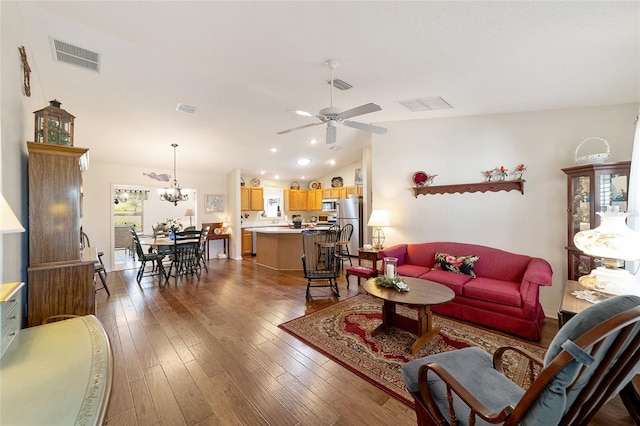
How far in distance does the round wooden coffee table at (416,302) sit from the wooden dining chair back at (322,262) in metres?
1.22

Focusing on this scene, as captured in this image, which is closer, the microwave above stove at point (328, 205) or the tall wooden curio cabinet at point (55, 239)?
the tall wooden curio cabinet at point (55, 239)

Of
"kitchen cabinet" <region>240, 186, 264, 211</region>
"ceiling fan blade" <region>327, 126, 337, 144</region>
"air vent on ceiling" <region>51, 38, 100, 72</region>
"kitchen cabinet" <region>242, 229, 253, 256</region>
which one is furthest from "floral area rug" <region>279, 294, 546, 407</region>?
"kitchen cabinet" <region>240, 186, 264, 211</region>

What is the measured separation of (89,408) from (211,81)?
11.8 ft

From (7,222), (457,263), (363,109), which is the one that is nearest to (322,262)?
(457,263)

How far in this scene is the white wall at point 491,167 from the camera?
10.5 feet

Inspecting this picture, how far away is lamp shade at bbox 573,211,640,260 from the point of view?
1806 millimetres

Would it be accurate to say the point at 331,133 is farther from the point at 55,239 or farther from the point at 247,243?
the point at 247,243

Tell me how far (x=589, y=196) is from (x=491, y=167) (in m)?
1.13

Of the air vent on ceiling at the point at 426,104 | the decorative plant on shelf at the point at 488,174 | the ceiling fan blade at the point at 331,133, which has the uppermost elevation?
the air vent on ceiling at the point at 426,104

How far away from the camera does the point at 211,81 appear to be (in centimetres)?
335

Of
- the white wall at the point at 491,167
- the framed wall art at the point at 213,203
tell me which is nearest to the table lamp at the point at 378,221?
the white wall at the point at 491,167

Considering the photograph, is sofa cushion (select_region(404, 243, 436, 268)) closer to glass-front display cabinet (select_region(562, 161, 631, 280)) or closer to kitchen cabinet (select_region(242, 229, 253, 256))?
glass-front display cabinet (select_region(562, 161, 631, 280))

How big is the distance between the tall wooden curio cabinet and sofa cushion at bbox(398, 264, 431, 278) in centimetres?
358

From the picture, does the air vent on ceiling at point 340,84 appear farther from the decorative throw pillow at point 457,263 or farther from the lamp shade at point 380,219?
the decorative throw pillow at point 457,263
